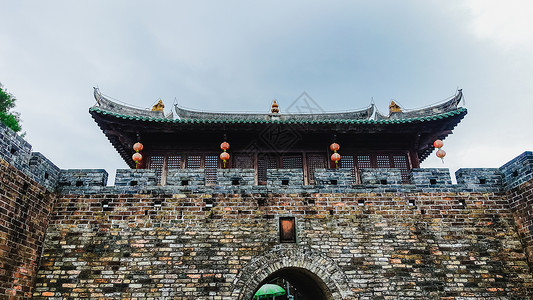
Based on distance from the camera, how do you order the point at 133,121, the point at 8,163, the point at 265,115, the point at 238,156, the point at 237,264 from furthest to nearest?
A: the point at 265,115, the point at 238,156, the point at 133,121, the point at 237,264, the point at 8,163

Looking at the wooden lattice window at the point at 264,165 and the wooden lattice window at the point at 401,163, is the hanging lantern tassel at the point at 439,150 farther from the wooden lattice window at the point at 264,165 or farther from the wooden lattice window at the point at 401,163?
the wooden lattice window at the point at 264,165

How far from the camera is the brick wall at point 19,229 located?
5332 millimetres

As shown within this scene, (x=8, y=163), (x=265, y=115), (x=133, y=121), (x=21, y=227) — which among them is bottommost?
(x=21, y=227)

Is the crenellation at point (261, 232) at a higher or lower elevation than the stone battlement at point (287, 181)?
lower

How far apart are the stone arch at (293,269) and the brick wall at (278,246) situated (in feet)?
0.06

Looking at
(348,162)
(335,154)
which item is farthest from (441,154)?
(335,154)

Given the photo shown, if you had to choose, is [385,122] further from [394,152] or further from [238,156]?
[238,156]

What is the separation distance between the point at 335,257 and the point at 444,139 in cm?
462

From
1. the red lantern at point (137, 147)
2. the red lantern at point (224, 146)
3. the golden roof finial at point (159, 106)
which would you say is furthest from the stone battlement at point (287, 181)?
the golden roof finial at point (159, 106)

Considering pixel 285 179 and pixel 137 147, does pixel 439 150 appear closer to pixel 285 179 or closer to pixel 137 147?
pixel 285 179

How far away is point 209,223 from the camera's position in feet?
21.3

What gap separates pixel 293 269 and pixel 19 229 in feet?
15.1

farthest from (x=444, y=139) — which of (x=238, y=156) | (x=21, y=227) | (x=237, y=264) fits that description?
(x=21, y=227)

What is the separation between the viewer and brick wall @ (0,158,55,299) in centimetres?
533
